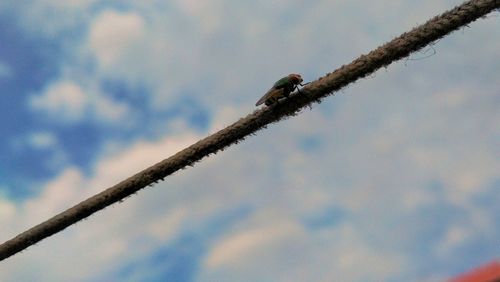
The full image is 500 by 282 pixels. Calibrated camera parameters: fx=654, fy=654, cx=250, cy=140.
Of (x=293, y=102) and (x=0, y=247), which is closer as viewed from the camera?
(x=293, y=102)

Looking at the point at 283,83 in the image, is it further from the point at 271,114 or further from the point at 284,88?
the point at 271,114

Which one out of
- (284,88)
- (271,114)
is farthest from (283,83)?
(271,114)

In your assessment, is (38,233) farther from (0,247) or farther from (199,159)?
(199,159)

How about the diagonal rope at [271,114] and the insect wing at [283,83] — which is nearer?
the diagonal rope at [271,114]

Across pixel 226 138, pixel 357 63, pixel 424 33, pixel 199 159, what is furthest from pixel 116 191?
pixel 424 33

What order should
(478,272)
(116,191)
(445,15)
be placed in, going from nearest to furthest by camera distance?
(445,15) < (478,272) < (116,191)
